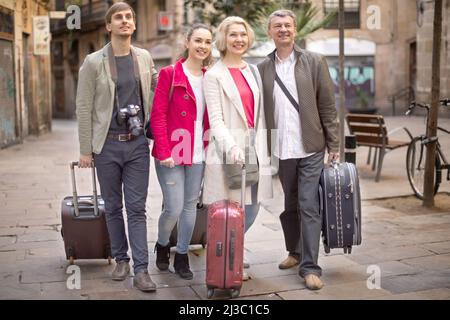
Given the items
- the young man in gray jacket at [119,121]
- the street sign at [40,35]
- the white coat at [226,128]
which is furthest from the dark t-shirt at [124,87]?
the street sign at [40,35]

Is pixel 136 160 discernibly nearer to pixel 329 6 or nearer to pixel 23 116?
pixel 329 6

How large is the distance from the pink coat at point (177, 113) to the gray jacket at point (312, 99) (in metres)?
0.52

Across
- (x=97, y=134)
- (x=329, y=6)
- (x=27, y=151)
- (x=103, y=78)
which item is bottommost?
(x=27, y=151)

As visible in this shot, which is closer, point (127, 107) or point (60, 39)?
point (127, 107)

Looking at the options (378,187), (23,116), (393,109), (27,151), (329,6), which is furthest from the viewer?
(393,109)

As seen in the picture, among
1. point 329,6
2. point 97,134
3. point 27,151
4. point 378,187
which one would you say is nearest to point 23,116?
point 27,151

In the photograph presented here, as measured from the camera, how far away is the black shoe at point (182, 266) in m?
4.62

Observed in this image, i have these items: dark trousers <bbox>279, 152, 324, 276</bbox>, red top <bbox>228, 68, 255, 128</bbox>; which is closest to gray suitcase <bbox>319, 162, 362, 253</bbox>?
dark trousers <bbox>279, 152, 324, 276</bbox>

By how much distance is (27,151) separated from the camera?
14445mm

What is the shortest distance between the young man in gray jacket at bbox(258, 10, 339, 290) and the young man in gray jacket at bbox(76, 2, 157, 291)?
2.80ft

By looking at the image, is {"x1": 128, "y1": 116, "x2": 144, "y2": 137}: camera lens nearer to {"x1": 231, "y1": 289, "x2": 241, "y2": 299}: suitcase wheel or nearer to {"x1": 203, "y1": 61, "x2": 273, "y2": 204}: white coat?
{"x1": 203, "y1": 61, "x2": 273, "y2": 204}: white coat

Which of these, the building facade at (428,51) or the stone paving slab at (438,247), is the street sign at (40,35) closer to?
the building facade at (428,51)

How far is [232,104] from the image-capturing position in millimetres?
4348
